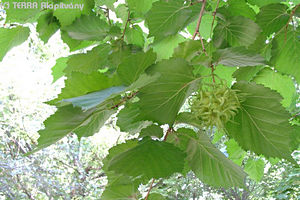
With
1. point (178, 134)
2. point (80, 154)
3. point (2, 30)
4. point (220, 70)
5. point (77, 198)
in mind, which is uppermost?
point (2, 30)

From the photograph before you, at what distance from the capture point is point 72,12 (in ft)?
2.70

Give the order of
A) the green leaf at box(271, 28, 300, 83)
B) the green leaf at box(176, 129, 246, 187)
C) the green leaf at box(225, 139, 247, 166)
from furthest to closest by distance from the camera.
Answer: the green leaf at box(225, 139, 247, 166) → the green leaf at box(271, 28, 300, 83) → the green leaf at box(176, 129, 246, 187)

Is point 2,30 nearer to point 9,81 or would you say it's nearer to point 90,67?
point 90,67

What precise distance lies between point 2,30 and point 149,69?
64 centimetres

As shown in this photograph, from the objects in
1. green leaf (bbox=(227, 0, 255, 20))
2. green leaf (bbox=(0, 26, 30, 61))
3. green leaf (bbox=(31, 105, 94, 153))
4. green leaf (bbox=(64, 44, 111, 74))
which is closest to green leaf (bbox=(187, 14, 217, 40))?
green leaf (bbox=(227, 0, 255, 20))

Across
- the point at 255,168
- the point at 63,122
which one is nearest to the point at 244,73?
the point at 63,122

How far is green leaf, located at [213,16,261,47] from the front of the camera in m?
0.76

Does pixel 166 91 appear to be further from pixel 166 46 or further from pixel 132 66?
pixel 166 46

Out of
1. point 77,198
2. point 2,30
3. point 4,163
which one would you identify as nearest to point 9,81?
point 4,163

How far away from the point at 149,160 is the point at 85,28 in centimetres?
50

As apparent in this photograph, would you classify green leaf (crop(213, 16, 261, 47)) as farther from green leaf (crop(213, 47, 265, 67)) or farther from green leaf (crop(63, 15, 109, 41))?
green leaf (crop(63, 15, 109, 41))

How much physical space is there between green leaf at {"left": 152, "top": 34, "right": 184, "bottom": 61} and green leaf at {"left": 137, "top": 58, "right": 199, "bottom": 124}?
0.28 m

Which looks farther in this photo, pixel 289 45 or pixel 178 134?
pixel 289 45

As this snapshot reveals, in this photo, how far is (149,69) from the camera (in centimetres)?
52
